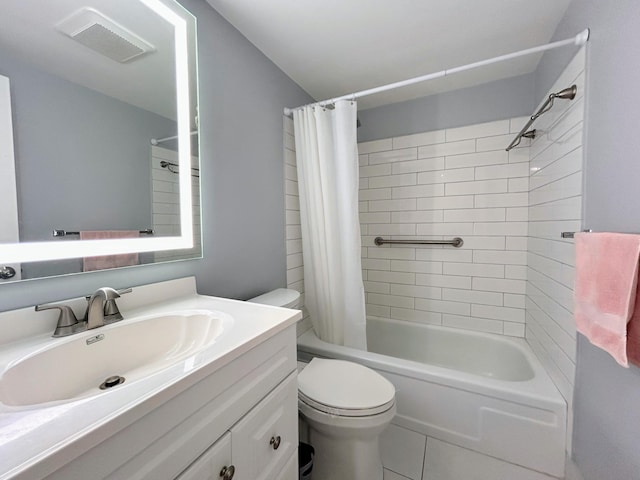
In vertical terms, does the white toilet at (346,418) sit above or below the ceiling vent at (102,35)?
below

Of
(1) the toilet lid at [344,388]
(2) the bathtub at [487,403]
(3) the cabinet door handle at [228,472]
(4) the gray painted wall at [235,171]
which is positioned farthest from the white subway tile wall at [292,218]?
(3) the cabinet door handle at [228,472]

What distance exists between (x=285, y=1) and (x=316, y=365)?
5.83 feet

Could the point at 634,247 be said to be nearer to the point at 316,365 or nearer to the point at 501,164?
the point at 316,365

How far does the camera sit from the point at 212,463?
0.60 metres

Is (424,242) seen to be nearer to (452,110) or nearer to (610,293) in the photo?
(452,110)

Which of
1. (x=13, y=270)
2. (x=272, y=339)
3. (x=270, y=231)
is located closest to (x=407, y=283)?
(x=270, y=231)

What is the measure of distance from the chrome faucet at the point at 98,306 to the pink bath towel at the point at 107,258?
0.45 ft

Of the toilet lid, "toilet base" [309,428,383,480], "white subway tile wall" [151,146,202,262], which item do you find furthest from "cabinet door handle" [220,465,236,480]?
"white subway tile wall" [151,146,202,262]

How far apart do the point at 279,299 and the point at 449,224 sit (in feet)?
4.79

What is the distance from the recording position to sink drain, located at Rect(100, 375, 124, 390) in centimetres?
74

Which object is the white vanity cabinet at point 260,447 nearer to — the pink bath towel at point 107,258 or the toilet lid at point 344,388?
the toilet lid at point 344,388

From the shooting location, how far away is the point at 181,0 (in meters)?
1.15

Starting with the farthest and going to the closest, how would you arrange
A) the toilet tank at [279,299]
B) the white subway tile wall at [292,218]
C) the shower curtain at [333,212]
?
the white subway tile wall at [292,218]
the shower curtain at [333,212]
the toilet tank at [279,299]

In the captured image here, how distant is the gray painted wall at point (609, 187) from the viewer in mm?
851
